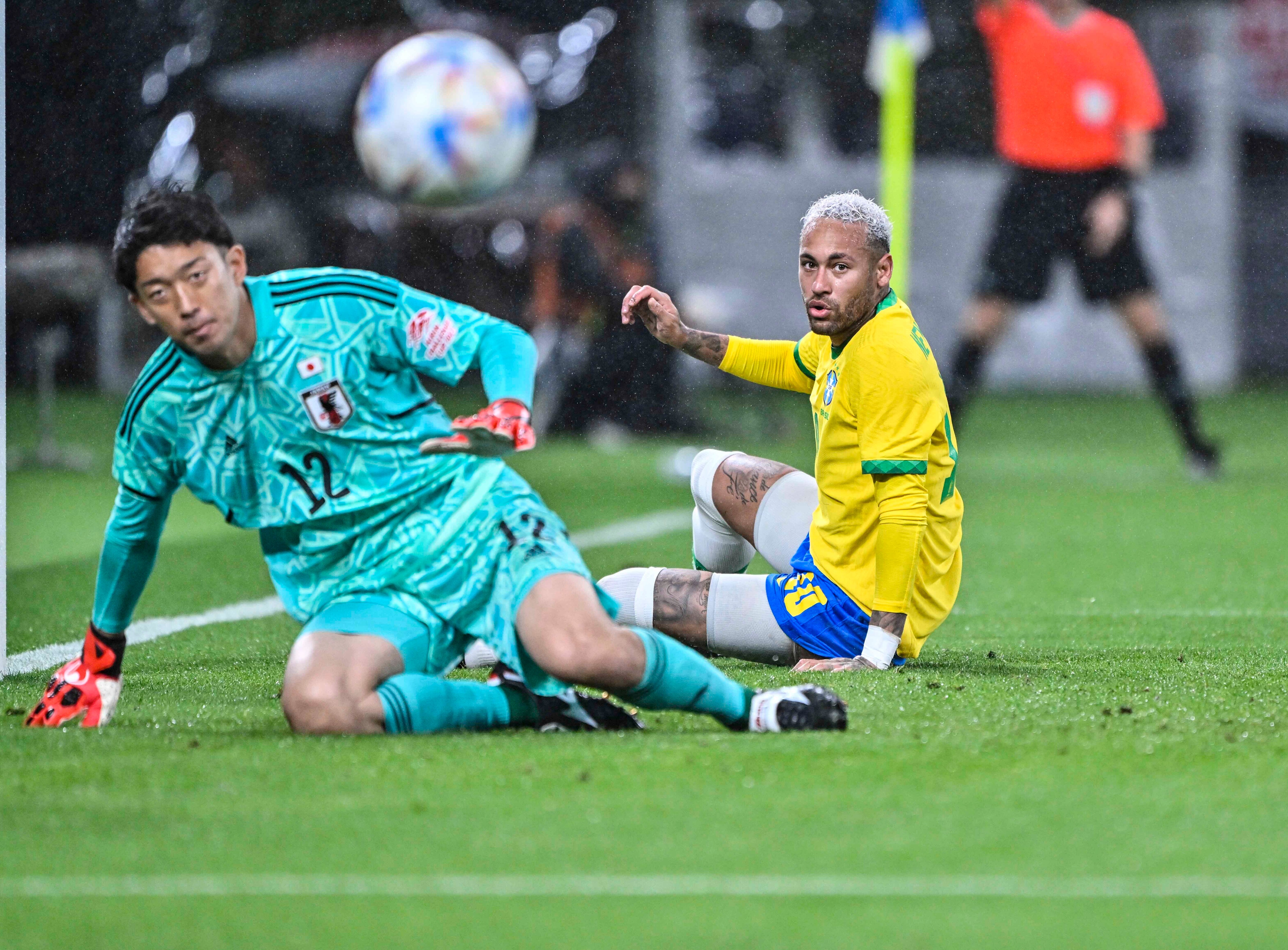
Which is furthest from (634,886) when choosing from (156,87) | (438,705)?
(156,87)

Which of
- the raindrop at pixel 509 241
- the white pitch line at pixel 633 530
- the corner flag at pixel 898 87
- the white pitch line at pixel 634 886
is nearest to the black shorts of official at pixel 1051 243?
the corner flag at pixel 898 87

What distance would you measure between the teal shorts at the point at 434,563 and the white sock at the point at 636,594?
2.84ft

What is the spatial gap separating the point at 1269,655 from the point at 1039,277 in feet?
18.6

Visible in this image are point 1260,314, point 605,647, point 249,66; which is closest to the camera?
point 605,647

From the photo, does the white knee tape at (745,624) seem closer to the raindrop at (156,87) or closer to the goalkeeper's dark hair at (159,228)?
the goalkeeper's dark hair at (159,228)

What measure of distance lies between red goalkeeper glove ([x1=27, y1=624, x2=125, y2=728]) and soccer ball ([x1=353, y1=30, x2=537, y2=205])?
20.6 ft

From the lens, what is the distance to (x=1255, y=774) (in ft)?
9.84

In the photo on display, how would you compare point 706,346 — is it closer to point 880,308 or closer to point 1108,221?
point 880,308

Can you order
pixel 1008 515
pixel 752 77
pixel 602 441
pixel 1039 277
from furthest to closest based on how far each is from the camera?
1. pixel 752 77
2. pixel 602 441
3. pixel 1039 277
4. pixel 1008 515

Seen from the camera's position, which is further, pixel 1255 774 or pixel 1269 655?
pixel 1269 655

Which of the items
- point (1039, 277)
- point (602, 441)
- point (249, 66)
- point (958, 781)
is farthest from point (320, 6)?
point (958, 781)

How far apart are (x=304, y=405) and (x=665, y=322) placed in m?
1.22

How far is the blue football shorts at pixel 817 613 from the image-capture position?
4164mm

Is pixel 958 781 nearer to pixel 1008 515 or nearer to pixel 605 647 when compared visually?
pixel 605 647
